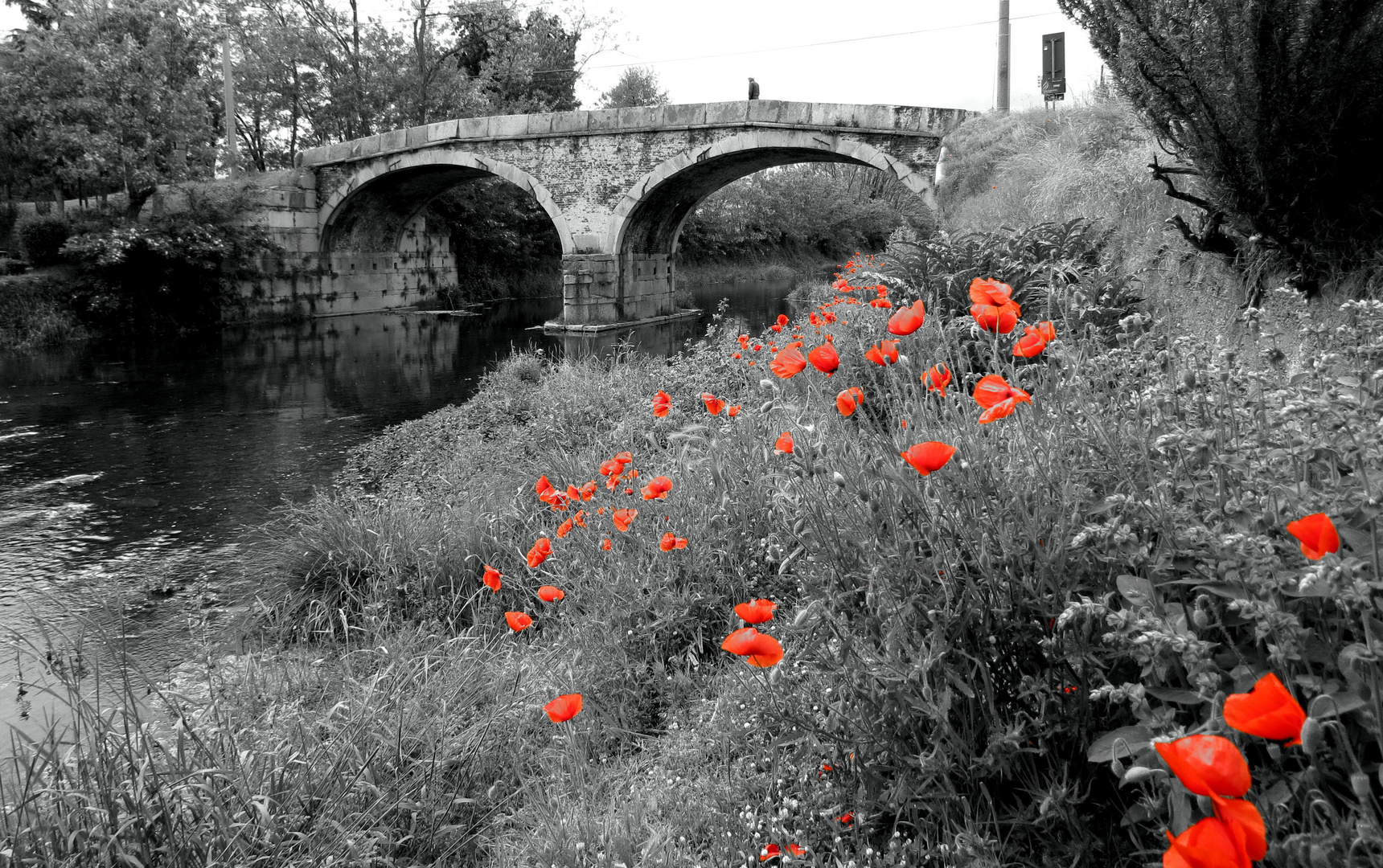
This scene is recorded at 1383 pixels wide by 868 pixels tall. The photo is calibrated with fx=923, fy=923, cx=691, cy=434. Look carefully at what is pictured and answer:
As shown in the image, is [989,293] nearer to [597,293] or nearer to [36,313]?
[36,313]

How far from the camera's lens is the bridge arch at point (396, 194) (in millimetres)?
17297

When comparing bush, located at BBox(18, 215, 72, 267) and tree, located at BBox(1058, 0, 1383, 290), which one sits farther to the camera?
bush, located at BBox(18, 215, 72, 267)

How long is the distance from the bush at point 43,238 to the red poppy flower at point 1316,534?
16.4m

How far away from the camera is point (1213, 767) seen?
66 centimetres

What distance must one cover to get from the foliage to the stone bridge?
1015 centimetres

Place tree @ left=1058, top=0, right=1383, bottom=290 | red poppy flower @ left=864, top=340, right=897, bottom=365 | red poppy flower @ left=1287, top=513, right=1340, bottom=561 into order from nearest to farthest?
1. red poppy flower @ left=1287, top=513, right=1340, bottom=561
2. red poppy flower @ left=864, top=340, right=897, bottom=365
3. tree @ left=1058, top=0, right=1383, bottom=290

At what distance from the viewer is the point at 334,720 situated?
2.29m

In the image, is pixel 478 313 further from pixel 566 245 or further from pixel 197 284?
pixel 197 284

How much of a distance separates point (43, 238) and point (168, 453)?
30.7 feet

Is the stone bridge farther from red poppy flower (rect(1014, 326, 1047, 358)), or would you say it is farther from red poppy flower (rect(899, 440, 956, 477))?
red poppy flower (rect(899, 440, 956, 477))

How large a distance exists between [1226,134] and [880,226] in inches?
1461

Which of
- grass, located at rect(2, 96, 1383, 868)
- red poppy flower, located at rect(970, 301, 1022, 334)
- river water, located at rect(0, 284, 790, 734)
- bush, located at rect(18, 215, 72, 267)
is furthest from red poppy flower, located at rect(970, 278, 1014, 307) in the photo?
bush, located at rect(18, 215, 72, 267)

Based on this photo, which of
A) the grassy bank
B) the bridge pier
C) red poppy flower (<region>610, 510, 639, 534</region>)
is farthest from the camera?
the bridge pier

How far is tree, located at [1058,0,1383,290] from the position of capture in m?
2.93
